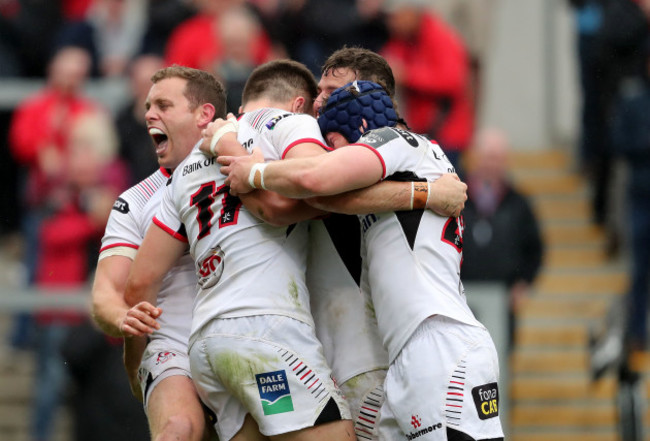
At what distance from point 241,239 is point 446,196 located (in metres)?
0.94

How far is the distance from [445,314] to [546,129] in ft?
35.5

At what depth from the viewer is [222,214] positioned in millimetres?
5961

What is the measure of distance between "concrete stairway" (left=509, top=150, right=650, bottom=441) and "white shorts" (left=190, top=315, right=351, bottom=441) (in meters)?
6.66

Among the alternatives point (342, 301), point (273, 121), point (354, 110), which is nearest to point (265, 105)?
point (273, 121)

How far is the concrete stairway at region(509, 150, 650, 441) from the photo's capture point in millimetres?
12430

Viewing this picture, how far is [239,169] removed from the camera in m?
5.80

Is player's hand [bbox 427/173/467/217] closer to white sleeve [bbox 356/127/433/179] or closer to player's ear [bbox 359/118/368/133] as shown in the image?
white sleeve [bbox 356/127/433/179]

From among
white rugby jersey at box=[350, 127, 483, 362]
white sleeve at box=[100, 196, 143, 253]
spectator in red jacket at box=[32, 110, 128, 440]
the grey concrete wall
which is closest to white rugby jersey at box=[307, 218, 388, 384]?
white rugby jersey at box=[350, 127, 483, 362]

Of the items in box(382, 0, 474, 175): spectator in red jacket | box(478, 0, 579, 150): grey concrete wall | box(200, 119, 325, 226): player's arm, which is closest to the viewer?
box(200, 119, 325, 226): player's arm

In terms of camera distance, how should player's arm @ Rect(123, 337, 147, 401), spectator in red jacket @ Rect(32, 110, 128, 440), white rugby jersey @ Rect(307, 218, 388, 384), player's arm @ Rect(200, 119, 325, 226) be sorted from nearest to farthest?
player's arm @ Rect(200, 119, 325, 226) → white rugby jersey @ Rect(307, 218, 388, 384) → player's arm @ Rect(123, 337, 147, 401) → spectator in red jacket @ Rect(32, 110, 128, 440)

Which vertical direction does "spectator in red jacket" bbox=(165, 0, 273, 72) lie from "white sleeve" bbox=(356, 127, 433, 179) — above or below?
above

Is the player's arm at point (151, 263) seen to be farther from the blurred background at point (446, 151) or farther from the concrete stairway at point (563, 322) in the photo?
the concrete stairway at point (563, 322)

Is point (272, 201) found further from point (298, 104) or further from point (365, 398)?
point (365, 398)

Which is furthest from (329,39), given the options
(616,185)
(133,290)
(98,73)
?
(133,290)
